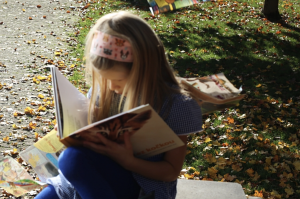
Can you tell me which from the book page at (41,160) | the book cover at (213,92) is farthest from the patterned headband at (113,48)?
the book page at (41,160)

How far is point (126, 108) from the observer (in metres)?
1.61

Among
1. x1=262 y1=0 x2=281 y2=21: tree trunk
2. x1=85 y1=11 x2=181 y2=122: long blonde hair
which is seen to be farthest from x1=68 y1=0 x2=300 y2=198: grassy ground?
x1=85 y1=11 x2=181 y2=122: long blonde hair

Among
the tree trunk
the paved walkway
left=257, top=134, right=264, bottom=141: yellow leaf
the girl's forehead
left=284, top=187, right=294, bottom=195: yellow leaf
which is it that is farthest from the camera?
the tree trunk

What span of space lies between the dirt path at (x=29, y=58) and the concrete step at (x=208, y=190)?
181cm

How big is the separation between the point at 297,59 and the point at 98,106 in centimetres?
493

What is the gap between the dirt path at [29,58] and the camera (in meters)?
3.74

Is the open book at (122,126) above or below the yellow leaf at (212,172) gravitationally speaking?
above

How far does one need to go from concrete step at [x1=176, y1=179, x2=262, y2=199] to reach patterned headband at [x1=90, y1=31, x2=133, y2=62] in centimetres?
127

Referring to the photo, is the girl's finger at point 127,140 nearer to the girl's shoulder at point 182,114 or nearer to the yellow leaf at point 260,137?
the girl's shoulder at point 182,114

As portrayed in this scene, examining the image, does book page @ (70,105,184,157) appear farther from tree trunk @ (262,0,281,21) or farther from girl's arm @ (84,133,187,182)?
tree trunk @ (262,0,281,21)

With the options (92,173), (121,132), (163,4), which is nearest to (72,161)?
(92,173)

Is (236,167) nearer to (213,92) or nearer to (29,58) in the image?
(213,92)

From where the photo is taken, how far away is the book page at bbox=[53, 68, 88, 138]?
57.2 inches

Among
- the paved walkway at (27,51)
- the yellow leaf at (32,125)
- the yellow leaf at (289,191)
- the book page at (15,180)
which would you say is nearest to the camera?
the book page at (15,180)
